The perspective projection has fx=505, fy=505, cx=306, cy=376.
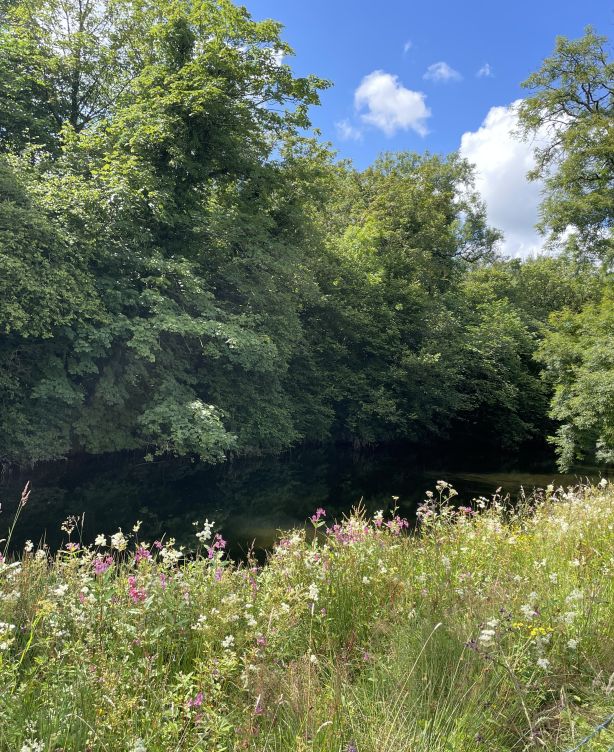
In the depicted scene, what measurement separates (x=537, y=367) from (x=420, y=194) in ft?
40.9

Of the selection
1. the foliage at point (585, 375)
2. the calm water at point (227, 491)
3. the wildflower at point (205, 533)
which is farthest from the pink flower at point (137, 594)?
the foliage at point (585, 375)

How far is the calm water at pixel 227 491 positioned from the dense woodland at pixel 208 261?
100cm

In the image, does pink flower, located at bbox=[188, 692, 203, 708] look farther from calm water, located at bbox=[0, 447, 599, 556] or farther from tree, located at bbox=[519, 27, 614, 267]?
tree, located at bbox=[519, 27, 614, 267]

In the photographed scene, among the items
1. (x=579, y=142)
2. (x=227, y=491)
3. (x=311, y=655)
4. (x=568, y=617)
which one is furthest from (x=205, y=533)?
(x=579, y=142)

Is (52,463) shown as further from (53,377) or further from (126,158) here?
(126,158)

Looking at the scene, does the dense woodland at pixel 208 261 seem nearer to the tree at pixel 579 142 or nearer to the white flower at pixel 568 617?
the tree at pixel 579 142

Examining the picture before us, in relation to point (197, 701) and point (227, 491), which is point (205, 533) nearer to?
point (197, 701)

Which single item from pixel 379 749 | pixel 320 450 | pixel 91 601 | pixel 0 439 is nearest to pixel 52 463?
pixel 0 439

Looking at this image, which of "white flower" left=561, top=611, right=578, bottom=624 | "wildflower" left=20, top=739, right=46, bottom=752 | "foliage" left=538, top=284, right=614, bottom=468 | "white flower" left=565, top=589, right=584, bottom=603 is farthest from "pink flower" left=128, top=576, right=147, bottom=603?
"foliage" left=538, top=284, right=614, bottom=468

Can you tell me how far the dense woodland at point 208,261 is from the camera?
13773 mm

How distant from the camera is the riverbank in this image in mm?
2064

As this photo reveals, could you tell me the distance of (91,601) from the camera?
2879 millimetres

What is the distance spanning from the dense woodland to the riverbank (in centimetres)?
1036

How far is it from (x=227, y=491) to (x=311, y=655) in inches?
518
